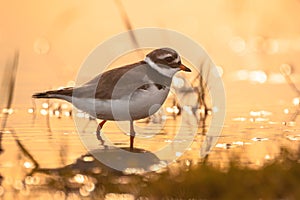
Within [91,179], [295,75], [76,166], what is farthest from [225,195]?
[295,75]

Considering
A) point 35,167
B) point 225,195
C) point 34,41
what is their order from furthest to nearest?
1. point 34,41
2. point 35,167
3. point 225,195

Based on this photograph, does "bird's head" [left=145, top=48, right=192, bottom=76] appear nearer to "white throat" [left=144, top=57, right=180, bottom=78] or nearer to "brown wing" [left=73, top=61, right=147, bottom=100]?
"white throat" [left=144, top=57, right=180, bottom=78]

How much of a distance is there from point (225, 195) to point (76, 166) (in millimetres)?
1971

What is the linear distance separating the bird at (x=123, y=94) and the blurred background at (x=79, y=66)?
303mm

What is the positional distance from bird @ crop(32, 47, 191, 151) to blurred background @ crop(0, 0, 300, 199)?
0.30 metres

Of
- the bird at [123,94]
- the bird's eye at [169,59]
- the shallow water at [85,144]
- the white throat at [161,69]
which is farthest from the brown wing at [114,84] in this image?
the shallow water at [85,144]

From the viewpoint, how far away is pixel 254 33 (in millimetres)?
15609

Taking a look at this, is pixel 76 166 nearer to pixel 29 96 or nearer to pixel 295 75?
pixel 29 96

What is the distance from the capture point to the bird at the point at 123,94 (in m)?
9.20

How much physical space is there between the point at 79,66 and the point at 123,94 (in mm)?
4375

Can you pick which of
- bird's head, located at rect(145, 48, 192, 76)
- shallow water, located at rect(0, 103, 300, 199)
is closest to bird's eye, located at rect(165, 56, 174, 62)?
bird's head, located at rect(145, 48, 192, 76)

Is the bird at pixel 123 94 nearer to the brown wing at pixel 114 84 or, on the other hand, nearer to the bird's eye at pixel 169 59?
the brown wing at pixel 114 84

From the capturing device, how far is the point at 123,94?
30.3ft

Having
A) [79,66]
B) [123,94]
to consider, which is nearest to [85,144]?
[123,94]
